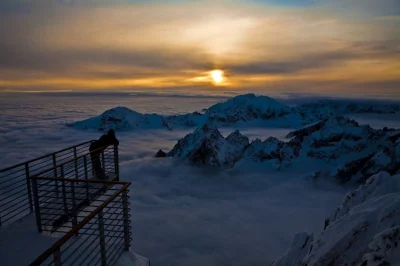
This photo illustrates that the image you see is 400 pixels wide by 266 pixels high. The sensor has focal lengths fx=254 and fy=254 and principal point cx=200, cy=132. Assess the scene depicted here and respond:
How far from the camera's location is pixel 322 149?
30219 mm

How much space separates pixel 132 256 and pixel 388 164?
2411 cm

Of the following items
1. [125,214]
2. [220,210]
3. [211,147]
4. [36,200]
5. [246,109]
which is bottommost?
[220,210]

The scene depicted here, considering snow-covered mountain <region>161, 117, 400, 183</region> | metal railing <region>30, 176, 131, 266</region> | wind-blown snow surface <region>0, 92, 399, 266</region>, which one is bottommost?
wind-blown snow surface <region>0, 92, 399, 266</region>

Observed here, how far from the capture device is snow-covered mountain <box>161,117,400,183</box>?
24219 millimetres

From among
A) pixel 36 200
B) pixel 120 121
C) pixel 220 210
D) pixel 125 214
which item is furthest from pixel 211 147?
pixel 120 121

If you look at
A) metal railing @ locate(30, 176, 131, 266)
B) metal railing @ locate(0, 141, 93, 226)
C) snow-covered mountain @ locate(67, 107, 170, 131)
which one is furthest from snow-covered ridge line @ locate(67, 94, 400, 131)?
metal railing @ locate(30, 176, 131, 266)

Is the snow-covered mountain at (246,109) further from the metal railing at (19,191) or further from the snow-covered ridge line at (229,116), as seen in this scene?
the metal railing at (19,191)

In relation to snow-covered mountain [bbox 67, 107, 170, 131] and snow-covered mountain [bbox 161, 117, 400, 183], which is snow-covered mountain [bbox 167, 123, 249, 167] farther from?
snow-covered mountain [bbox 67, 107, 170, 131]

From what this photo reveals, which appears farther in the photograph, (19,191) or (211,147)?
(211,147)

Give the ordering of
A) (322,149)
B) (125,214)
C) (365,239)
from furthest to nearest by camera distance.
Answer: (322,149) → (125,214) → (365,239)

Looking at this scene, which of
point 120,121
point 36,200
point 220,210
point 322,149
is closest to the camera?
point 36,200

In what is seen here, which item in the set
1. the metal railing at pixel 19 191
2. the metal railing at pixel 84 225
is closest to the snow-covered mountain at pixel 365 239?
the metal railing at pixel 84 225

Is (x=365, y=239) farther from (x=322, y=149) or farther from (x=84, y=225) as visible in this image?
(x=322, y=149)

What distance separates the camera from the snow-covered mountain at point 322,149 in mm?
24219
